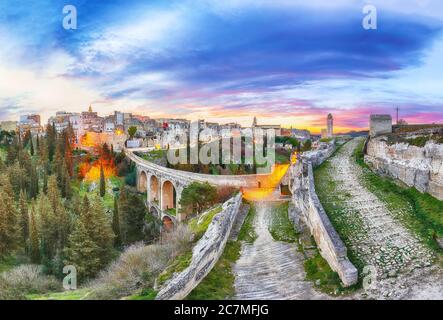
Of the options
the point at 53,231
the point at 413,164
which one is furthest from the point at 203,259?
the point at 53,231

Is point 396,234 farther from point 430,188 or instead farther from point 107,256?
point 107,256

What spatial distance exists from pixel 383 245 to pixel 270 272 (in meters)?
3.43

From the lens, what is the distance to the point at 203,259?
10.9m

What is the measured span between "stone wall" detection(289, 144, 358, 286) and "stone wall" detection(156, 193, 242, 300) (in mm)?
3191

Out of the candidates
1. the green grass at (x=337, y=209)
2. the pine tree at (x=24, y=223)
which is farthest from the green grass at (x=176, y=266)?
the pine tree at (x=24, y=223)

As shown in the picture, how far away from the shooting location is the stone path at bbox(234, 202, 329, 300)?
9.85 m

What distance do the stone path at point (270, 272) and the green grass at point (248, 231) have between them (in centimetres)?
28

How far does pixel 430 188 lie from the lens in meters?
13.5

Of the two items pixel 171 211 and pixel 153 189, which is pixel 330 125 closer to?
pixel 171 211

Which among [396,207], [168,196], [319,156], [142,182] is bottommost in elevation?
[168,196]

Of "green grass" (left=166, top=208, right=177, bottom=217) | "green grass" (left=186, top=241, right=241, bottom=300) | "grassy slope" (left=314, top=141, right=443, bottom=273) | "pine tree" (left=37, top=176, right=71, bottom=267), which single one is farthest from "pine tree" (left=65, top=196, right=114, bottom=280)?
"grassy slope" (left=314, top=141, right=443, bottom=273)

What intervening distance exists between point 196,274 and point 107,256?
14582mm

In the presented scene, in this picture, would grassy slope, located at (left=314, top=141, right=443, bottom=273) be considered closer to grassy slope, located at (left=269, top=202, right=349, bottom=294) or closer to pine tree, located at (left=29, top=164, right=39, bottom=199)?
grassy slope, located at (left=269, top=202, right=349, bottom=294)
